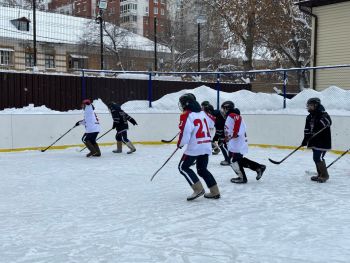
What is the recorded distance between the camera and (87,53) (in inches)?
1011

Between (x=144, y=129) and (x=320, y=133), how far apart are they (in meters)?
7.06

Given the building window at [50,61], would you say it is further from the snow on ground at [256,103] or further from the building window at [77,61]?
the snow on ground at [256,103]

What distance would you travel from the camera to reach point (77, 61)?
2595 centimetres

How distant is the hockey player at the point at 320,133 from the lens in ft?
22.0

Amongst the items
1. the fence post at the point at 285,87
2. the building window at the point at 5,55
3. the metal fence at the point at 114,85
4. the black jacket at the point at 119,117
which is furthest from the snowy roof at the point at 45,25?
the fence post at the point at 285,87

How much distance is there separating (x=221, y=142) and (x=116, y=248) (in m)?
5.15

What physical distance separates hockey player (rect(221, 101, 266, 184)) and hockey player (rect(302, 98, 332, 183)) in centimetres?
→ 85

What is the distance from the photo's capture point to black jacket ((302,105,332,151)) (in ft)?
22.0

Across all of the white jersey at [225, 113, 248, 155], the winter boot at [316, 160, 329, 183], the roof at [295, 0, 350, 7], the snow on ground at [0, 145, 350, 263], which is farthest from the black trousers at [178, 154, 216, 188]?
the roof at [295, 0, 350, 7]

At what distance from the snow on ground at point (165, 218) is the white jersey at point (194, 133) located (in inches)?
25.6

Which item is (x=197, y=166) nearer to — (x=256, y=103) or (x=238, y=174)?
(x=238, y=174)

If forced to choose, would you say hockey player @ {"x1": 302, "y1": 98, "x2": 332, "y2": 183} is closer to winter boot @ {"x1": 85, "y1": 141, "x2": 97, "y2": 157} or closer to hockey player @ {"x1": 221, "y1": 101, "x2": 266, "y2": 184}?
hockey player @ {"x1": 221, "y1": 101, "x2": 266, "y2": 184}

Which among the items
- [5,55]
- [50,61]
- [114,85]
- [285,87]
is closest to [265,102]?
[285,87]

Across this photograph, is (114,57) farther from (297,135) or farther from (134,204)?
(134,204)
